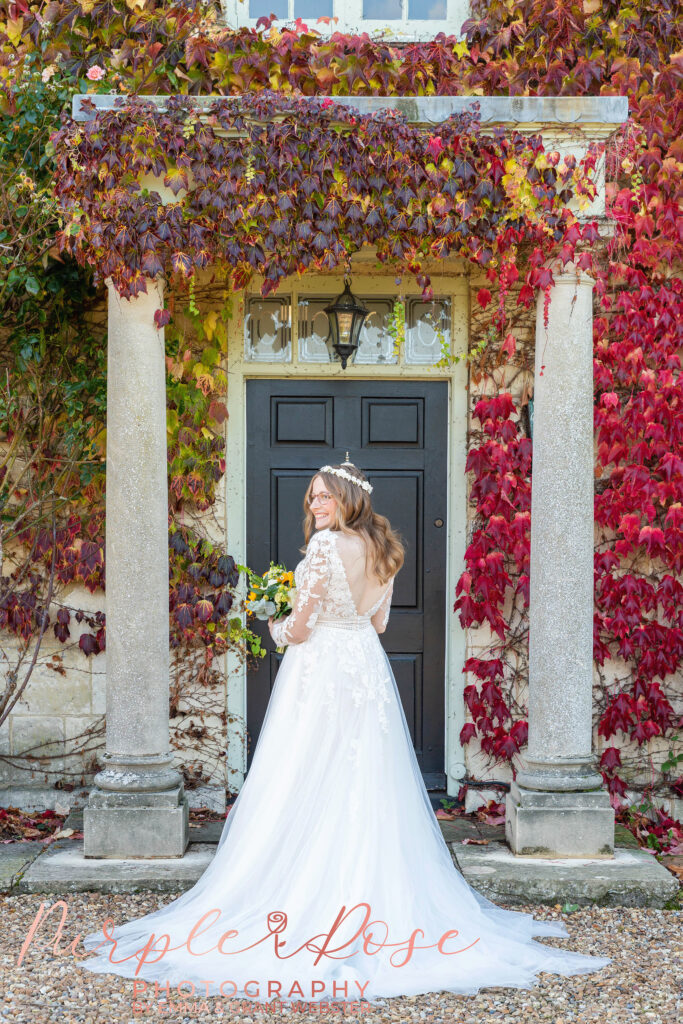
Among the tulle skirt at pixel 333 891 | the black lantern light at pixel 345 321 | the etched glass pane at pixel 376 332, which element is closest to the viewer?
the tulle skirt at pixel 333 891

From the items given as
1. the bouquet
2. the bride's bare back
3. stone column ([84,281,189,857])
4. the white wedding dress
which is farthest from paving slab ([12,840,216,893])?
the bride's bare back

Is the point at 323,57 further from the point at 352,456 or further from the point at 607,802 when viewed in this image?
the point at 607,802

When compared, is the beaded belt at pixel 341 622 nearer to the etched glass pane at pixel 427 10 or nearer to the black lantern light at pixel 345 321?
the black lantern light at pixel 345 321

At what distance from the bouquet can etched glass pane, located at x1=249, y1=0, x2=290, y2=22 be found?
140 inches

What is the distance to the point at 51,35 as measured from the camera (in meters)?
5.39

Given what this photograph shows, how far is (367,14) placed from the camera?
19.2 feet

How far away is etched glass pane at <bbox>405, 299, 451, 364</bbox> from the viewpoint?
5922mm

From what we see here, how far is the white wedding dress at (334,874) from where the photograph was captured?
11.5 ft

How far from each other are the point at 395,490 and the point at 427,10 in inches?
113

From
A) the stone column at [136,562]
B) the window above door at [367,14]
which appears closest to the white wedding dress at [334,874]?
the stone column at [136,562]

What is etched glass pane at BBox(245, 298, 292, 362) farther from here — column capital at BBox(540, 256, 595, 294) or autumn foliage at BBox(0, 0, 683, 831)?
column capital at BBox(540, 256, 595, 294)

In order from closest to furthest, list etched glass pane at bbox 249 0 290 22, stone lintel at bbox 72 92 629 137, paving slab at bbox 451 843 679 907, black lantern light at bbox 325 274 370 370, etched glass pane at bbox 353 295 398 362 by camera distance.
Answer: paving slab at bbox 451 843 679 907 < stone lintel at bbox 72 92 629 137 < black lantern light at bbox 325 274 370 370 < etched glass pane at bbox 249 0 290 22 < etched glass pane at bbox 353 295 398 362

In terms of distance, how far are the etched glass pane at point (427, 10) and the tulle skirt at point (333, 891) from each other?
12.5ft

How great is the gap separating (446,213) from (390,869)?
2.99 metres
